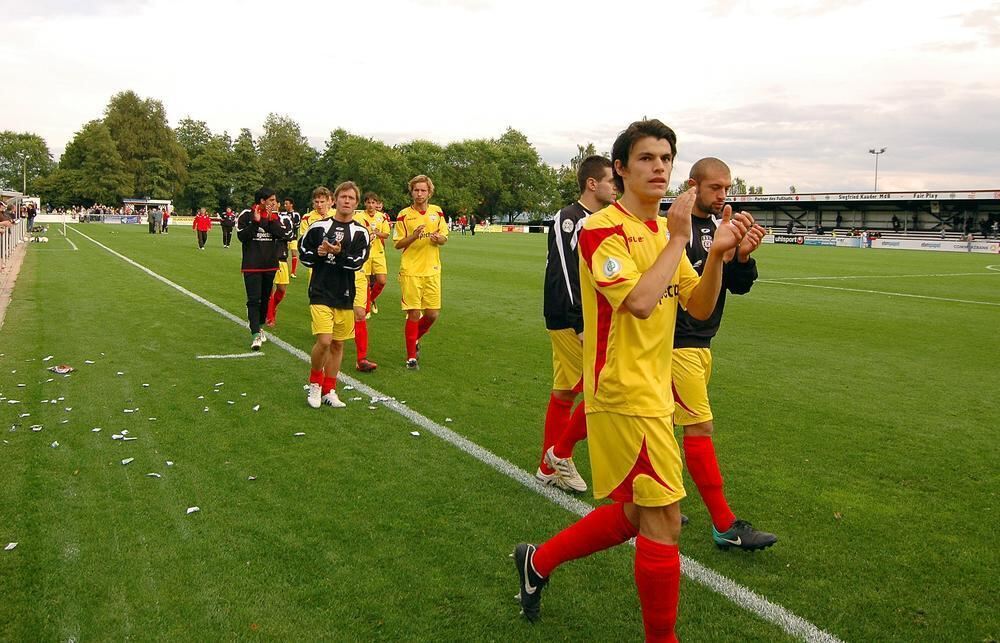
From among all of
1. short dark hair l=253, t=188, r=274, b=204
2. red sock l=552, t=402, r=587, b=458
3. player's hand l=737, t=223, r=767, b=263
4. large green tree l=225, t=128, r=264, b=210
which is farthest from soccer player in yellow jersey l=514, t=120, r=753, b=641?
large green tree l=225, t=128, r=264, b=210

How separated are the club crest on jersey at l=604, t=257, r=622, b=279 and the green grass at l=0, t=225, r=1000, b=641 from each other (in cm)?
157

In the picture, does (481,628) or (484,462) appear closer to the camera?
(481,628)

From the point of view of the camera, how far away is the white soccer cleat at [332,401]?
6797 millimetres

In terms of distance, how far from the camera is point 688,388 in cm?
401

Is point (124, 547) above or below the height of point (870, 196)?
below

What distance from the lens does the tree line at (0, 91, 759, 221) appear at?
93.1 meters

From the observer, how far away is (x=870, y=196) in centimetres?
6569

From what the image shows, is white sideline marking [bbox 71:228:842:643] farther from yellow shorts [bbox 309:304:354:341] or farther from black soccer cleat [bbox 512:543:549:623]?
black soccer cleat [bbox 512:543:549:623]

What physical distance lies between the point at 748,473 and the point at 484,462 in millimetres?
1819

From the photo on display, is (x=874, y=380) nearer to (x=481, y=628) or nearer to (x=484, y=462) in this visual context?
(x=484, y=462)

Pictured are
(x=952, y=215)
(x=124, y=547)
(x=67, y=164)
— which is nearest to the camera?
(x=124, y=547)

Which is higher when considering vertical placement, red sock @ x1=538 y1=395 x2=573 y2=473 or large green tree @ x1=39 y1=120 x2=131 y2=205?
large green tree @ x1=39 y1=120 x2=131 y2=205

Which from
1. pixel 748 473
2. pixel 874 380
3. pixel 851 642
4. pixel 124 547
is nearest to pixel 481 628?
pixel 851 642

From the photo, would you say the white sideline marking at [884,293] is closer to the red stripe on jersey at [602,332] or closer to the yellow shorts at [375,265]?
the yellow shorts at [375,265]
